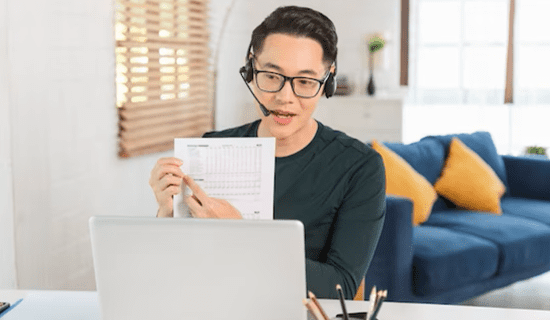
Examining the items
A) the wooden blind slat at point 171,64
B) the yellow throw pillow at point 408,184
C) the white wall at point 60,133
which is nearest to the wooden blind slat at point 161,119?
the white wall at point 60,133

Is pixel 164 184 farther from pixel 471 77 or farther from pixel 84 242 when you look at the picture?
pixel 471 77

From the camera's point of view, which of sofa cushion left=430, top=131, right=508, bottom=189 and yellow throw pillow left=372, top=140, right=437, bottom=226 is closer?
yellow throw pillow left=372, top=140, right=437, bottom=226

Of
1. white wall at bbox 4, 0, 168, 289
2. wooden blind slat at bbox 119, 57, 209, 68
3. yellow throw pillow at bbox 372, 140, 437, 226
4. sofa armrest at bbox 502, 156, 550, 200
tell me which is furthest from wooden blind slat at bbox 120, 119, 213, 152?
sofa armrest at bbox 502, 156, 550, 200

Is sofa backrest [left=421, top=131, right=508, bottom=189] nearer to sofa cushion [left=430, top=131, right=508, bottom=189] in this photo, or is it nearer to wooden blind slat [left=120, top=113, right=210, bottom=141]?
sofa cushion [left=430, top=131, right=508, bottom=189]

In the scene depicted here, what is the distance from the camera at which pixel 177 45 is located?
381 centimetres

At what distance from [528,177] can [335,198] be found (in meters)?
2.68

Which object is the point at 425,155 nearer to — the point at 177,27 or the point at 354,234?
the point at 177,27

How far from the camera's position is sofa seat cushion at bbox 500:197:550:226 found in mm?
3307

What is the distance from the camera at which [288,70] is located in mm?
1397

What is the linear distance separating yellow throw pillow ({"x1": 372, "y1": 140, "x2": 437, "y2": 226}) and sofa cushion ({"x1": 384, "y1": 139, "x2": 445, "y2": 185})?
127 mm

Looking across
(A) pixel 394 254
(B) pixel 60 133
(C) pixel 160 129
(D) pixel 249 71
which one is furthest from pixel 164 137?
(D) pixel 249 71

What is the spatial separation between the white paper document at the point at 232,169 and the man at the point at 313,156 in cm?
25

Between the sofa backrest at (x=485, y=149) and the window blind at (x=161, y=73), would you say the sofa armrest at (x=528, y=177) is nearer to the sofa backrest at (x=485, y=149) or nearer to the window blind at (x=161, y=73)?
the sofa backrest at (x=485, y=149)

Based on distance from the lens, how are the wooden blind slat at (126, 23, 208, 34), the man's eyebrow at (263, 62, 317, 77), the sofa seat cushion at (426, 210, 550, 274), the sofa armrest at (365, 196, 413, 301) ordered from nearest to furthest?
the man's eyebrow at (263, 62, 317, 77)
the sofa armrest at (365, 196, 413, 301)
the sofa seat cushion at (426, 210, 550, 274)
the wooden blind slat at (126, 23, 208, 34)
